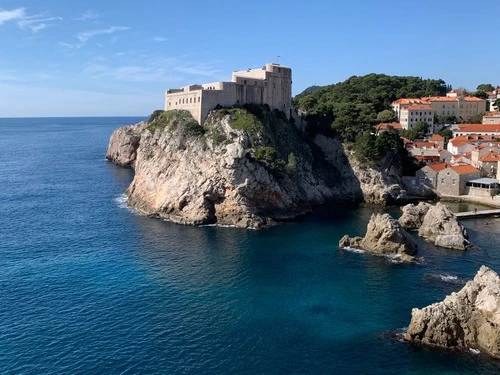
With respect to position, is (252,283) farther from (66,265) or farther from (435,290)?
(66,265)

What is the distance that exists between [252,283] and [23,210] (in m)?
44.8

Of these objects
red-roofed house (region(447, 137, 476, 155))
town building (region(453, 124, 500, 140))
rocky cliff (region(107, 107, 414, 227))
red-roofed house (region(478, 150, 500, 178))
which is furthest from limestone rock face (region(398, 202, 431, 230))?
town building (region(453, 124, 500, 140))

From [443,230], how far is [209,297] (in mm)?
31715

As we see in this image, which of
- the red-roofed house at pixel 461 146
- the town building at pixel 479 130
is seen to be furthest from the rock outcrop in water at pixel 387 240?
the town building at pixel 479 130

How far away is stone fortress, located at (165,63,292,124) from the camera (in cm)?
7906

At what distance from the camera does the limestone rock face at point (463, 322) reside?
33312 millimetres

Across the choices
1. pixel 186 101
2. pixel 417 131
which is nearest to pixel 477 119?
pixel 417 131

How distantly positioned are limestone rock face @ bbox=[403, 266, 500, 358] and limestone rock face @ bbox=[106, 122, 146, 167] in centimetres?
10304

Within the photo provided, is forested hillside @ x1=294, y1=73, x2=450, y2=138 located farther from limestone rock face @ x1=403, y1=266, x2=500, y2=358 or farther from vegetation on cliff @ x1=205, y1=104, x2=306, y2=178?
limestone rock face @ x1=403, y1=266, x2=500, y2=358

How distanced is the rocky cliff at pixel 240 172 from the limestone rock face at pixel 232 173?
137 millimetres

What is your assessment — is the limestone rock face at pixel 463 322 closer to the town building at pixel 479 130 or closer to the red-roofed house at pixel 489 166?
the red-roofed house at pixel 489 166

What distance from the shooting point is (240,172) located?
219 ft

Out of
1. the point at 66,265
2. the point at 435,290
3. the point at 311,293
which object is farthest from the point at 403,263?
the point at 66,265

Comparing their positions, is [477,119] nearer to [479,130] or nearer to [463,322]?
[479,130]
